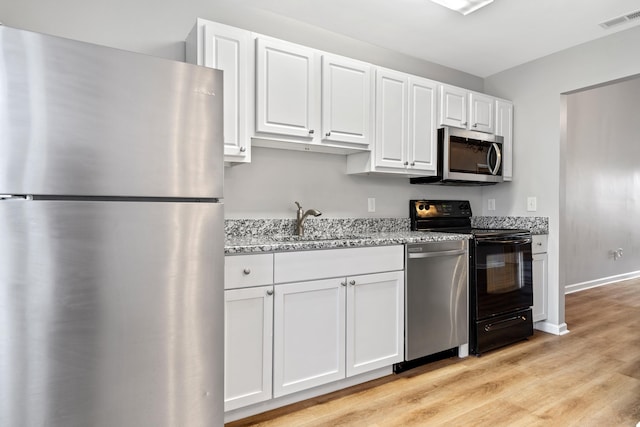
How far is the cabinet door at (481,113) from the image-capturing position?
3.37 meters

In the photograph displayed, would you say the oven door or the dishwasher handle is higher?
the dishwasher handle

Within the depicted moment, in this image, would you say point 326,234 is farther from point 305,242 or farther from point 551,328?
point 551,328

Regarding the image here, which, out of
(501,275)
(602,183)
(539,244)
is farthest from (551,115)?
(602,183)

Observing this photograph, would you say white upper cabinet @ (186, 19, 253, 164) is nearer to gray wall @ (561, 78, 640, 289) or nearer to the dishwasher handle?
the dishwasher handle

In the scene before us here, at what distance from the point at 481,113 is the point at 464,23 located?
0.92m

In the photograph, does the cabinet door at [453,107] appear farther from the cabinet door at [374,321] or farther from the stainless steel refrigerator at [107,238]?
the stainless steel refrigerator at [107,238]

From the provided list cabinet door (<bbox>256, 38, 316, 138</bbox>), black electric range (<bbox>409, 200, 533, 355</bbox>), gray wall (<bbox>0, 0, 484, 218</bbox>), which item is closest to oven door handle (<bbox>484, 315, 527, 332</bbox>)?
black electric range (<bbox>409, 200, 533, 355</bbox>)

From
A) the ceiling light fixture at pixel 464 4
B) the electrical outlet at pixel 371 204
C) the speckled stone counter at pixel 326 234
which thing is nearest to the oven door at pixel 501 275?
the speckled stone counter at pixel 326 234

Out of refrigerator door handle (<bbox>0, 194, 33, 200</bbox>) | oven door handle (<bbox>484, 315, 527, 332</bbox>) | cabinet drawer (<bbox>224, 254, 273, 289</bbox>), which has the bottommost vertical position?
oven door handle (<bbox>484, 315, 527, 332</bbox>)

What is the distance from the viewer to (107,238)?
127 centimetres

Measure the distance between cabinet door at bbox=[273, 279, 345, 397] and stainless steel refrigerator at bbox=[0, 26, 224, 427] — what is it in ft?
1.85

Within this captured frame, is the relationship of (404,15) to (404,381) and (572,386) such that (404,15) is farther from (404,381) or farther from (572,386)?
(572,386)

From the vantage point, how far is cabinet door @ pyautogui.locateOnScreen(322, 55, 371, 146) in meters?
2.54

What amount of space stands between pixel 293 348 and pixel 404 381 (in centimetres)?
83
